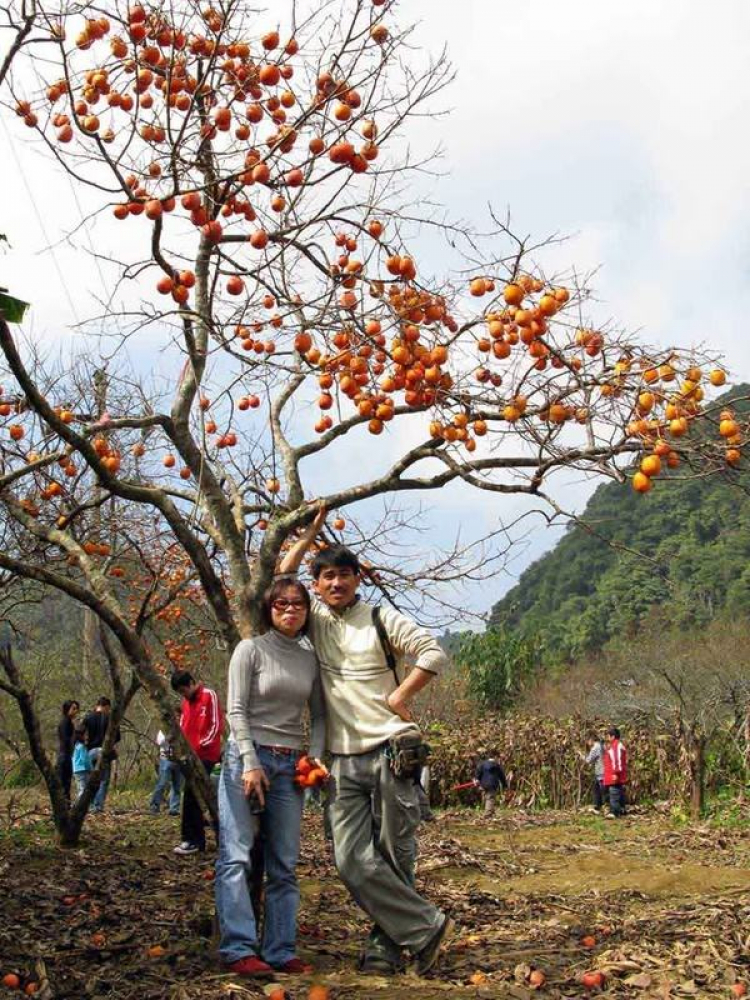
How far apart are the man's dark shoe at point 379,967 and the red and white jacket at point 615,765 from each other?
9306 millimetres

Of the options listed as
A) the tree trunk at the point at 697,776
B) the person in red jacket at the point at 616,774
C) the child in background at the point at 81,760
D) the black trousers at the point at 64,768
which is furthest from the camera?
the person in red jacket at the point at 616,774

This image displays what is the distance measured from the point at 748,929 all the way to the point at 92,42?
4.39m

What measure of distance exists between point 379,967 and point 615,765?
936cm

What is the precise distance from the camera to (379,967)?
3.30m

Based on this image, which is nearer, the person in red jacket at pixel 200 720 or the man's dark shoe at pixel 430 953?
the man's dark shoe at pixel 430 953

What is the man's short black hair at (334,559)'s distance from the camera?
345cm

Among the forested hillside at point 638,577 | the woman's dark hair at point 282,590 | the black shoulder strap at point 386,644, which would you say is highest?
the forested hillside at point 638,577

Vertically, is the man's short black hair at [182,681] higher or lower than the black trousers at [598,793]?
higher

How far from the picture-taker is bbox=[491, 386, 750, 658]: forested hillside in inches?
1005

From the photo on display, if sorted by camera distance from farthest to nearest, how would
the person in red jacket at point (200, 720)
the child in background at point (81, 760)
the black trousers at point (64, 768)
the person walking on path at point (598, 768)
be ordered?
the person walking on path at point (598, 768) → the child in background at point (81, 760) → the black trousers at point (64, 768) → the person in red jacket at point (200, 720)

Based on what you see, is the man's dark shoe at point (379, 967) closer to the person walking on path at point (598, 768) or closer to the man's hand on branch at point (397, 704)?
the man's hand on branch at point (397, 704)

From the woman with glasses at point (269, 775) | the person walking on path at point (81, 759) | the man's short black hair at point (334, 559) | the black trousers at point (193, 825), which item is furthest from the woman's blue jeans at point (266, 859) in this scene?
the person walking on path at point (81, 759)

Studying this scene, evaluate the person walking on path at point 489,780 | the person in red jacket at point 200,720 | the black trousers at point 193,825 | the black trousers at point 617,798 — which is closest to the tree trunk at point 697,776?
the black trousers at point 617,798

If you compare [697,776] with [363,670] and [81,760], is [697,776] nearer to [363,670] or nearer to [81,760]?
[81,760]
